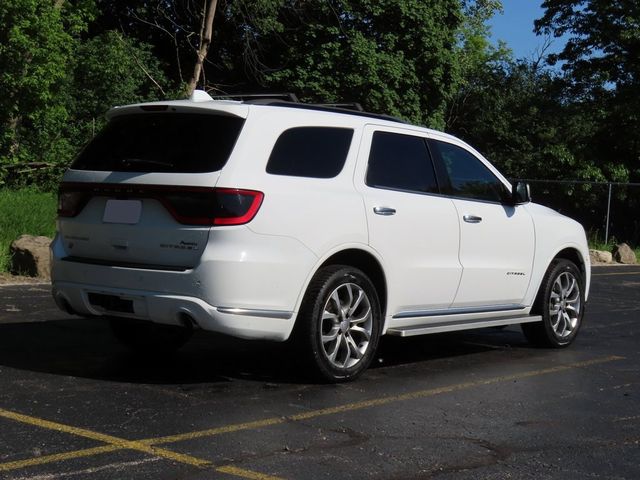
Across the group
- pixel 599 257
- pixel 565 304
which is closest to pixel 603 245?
pixel 599 257

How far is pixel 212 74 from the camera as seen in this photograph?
112 ft

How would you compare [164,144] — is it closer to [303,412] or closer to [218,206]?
[218,206]

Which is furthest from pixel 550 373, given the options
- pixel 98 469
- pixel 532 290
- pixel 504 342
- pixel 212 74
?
pixel 212 74

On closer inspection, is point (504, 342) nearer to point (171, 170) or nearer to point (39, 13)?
point (171, 170)

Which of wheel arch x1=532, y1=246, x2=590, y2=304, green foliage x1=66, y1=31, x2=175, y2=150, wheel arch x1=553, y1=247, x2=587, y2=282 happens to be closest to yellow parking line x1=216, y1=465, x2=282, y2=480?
wheel arch x1=532, y1=246, x2=590, y2=304

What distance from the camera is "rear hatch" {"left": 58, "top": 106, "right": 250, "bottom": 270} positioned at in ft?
19.7

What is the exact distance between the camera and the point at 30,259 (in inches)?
494

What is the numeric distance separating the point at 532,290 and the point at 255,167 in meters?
3.24

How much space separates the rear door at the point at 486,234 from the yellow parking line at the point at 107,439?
11.0ft

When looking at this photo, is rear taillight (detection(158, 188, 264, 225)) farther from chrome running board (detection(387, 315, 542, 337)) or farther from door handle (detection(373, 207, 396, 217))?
chrome running board (detection(387, 315, 542, 337))

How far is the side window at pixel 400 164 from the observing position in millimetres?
6977

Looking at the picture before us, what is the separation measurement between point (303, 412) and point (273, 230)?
45.0 inches

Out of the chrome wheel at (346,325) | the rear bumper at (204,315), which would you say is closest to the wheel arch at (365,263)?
the chrome wheel at (346,325)

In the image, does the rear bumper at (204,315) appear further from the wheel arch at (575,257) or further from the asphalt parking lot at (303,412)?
the wheel arch at (575,257)
